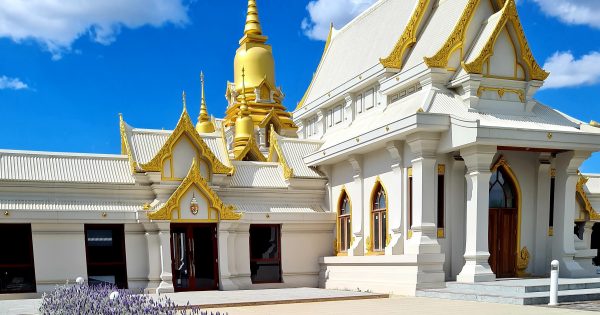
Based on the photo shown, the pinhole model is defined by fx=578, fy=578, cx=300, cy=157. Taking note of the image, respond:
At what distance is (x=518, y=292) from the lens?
10.9 m

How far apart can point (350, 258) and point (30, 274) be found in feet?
27.9

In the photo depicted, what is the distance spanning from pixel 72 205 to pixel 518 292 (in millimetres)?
11268

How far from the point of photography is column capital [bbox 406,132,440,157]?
522 inches

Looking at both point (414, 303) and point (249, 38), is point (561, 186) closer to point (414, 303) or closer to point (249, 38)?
point (414, 303)

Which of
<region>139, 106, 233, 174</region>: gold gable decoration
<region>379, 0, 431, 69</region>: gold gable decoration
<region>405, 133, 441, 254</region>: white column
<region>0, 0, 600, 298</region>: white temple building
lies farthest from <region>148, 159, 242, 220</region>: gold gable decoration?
<region>379, 0, 431, 69</region>: gold gable decoration

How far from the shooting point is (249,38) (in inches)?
1252

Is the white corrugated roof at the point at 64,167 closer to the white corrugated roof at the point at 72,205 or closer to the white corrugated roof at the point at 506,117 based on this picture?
the white corrugated roof at the point at 72,205

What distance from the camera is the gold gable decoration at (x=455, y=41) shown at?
557 inches

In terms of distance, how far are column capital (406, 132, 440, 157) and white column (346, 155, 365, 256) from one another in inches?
126

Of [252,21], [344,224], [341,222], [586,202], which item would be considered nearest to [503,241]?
[344,224]

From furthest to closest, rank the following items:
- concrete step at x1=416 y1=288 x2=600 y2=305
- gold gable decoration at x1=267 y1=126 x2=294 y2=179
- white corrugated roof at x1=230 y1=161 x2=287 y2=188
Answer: gold gable decoration at x1=267 y1=126 x2=294 y2=179, white corrugated roof at x1=230 y1=161 x2=287 y2=188, concrete step at x1=416 y1=288 x2=600 y2=305

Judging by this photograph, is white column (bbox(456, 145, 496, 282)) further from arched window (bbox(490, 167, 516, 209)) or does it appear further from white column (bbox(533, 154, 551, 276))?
white column (bbox(533, 154, 551, 276))

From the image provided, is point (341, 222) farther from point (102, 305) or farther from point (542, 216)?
point (102, 305)

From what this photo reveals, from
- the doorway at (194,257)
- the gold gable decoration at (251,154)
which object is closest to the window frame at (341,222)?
the doorway at (194,257)
